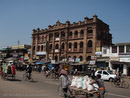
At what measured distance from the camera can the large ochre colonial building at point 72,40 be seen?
34.8 metres

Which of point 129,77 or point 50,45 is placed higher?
point 50,45

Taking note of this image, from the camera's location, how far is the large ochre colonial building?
34.8 metres

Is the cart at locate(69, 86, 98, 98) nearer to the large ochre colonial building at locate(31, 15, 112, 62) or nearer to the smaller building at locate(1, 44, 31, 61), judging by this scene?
the large ochre colonial building at locate(31, 15, 112, 62)

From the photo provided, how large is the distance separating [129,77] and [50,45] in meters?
24.4

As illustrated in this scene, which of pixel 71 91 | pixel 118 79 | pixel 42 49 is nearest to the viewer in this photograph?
pixel 71 91

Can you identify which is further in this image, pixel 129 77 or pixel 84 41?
pixel 84 41

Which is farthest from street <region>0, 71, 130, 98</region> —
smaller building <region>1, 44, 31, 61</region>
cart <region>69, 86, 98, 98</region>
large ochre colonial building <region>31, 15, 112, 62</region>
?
smaller building <region>1, 44, 31, 61</region>

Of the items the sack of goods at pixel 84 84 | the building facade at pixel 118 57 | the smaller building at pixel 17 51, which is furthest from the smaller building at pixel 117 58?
the smaller building at pixel 17 51

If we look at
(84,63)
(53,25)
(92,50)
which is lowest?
(84,63)

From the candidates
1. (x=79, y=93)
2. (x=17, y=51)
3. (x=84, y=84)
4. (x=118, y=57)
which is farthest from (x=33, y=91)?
(x=17, y=51)

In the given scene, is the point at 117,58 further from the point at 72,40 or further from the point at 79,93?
the point at 79,93

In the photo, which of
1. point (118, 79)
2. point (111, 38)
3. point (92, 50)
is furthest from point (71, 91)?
point (111, 38)

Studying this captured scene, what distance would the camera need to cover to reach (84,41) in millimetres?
35969

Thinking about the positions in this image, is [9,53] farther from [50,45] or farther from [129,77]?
[129,77]
